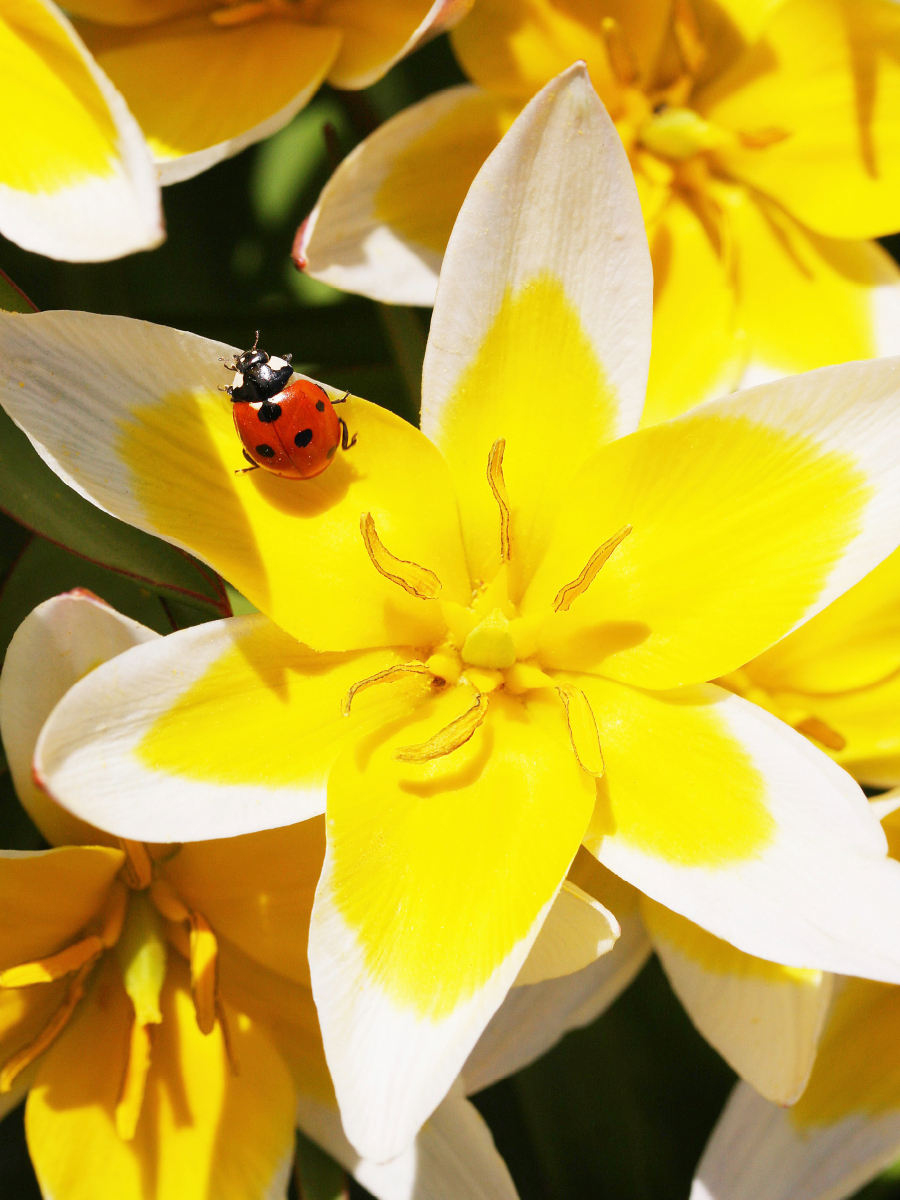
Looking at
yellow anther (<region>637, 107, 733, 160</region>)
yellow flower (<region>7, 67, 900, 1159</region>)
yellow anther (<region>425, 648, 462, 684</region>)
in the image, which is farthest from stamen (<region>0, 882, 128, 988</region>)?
yellow anther (<region>637, 107, 733, 160</region>)

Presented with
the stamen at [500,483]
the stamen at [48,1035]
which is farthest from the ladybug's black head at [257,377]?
the stamen at [48,1035]

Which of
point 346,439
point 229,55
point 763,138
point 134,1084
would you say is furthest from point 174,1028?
point 763,138

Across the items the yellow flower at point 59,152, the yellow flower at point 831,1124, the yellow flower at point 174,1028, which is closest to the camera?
the yellow flower at point 59,152

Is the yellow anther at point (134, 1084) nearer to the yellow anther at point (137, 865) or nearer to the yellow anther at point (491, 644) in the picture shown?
the yellow anther at point (137, 865)

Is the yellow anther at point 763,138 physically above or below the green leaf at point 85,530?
above

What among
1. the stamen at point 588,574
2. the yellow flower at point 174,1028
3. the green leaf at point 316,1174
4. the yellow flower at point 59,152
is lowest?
the green leaf at point 316,1174

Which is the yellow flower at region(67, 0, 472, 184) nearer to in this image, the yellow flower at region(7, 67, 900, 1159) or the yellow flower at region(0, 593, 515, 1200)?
the yellow flower at region(7, 67, 900, 1159)
